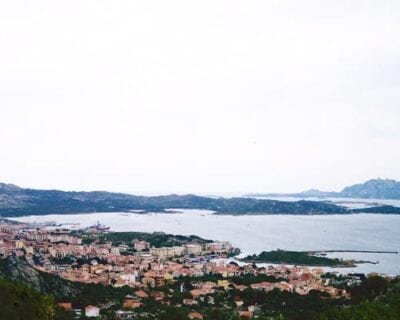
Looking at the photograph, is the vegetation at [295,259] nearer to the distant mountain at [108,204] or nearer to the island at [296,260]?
the island at [296,260]

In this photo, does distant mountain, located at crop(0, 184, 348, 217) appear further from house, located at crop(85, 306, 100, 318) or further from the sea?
house, located at crop(85, 306, 100, 318)

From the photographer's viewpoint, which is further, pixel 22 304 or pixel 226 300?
pixel 226 300

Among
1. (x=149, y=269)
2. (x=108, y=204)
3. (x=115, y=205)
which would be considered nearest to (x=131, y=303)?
(x=149, y=269)

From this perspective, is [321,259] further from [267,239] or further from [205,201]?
[205,201]

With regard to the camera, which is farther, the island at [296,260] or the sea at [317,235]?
the sea at [317,235]

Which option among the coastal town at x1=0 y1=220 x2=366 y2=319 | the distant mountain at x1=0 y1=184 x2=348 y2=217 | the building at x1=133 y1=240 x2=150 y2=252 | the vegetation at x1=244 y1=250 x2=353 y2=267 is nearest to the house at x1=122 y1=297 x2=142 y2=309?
the coastal town at x1=0 y1=220 x2=366 y2=319

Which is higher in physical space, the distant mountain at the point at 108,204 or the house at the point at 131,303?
the distant mountain at the point at 108,204

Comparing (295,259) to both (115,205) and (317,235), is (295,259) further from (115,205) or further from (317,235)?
(115,205)

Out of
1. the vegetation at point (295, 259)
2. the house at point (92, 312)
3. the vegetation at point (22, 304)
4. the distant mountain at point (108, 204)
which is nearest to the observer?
the vegetation at point (22, 304)

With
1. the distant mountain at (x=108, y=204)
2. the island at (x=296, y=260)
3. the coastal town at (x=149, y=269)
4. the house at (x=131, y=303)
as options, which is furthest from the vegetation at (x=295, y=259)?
the distant mountain at (x=108, y=204)
